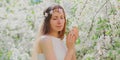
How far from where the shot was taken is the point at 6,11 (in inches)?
157

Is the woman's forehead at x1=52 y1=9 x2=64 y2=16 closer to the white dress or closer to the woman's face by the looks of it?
the woman's face

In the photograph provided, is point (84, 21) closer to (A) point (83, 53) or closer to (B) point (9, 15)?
(A) point (83, 53)

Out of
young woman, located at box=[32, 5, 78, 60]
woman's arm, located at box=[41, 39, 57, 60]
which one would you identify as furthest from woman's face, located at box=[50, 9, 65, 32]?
woman's arm, located at box=[41, 39, 57, 60]

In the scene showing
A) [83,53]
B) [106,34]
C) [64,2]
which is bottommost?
[83,53]

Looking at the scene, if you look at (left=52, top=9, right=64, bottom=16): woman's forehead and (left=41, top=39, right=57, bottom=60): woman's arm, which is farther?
(left=52, top=9, right=64, bottom=16): woman's forehead

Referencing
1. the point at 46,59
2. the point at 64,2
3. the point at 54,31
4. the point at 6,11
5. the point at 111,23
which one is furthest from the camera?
the point at 6,11

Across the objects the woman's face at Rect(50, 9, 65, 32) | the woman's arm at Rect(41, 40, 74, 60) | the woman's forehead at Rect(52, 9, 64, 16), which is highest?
the woman's forehead at Rect(52, 9, 64, 16)

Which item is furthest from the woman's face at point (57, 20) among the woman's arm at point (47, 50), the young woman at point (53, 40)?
the woman's arm at point (47, 50)

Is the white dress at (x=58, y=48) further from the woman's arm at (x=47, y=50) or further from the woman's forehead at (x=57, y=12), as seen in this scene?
the woman's forehead at (x=57, y=12)

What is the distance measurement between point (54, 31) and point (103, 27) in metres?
1.19

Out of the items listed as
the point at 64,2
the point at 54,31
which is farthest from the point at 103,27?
the point at 54,31

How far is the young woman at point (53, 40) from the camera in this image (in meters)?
1.88

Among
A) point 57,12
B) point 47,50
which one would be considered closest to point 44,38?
point 47,50

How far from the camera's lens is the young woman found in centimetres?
188
